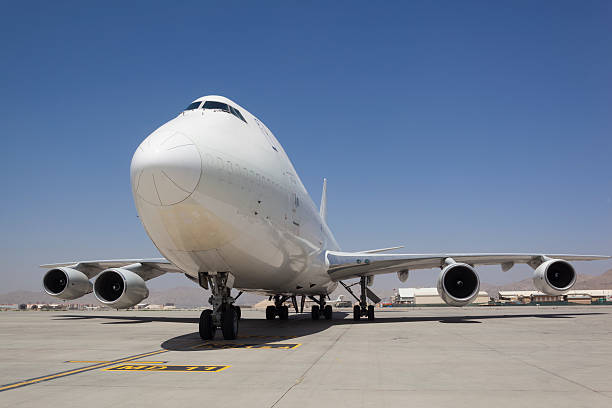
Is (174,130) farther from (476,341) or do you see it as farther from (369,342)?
(476,341)

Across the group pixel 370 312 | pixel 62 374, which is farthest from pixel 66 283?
pixel 62 374

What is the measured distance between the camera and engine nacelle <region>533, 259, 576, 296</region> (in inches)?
713

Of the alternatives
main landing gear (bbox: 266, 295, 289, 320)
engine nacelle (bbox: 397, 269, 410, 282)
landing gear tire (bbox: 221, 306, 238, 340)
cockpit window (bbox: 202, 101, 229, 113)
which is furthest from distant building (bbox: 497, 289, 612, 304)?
cockpit window (bbox: 202, 101, 229, 113)

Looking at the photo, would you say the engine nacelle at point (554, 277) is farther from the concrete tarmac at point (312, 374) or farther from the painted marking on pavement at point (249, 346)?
the painted marking on pavement at point (249, 346)

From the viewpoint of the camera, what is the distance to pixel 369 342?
34.1 feet

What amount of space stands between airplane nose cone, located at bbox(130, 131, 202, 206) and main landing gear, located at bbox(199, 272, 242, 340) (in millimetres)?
2935

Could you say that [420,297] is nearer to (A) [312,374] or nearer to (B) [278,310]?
(B) [278,310]

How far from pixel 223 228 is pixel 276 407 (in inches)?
225

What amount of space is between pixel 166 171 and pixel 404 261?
11.7 metres

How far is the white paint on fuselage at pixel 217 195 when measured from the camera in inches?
346

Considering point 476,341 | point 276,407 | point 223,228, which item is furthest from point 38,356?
point 476,341

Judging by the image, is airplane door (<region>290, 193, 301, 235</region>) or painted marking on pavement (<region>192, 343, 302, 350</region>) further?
airplane door (<region>290, 193, 301, 235</region>)

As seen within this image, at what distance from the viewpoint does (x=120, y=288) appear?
18.4m

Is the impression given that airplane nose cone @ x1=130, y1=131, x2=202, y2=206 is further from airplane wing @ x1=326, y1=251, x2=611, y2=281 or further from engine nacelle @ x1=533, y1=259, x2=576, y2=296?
engine nacelle @ x1=533, y1=259, x2=576, y2=296
